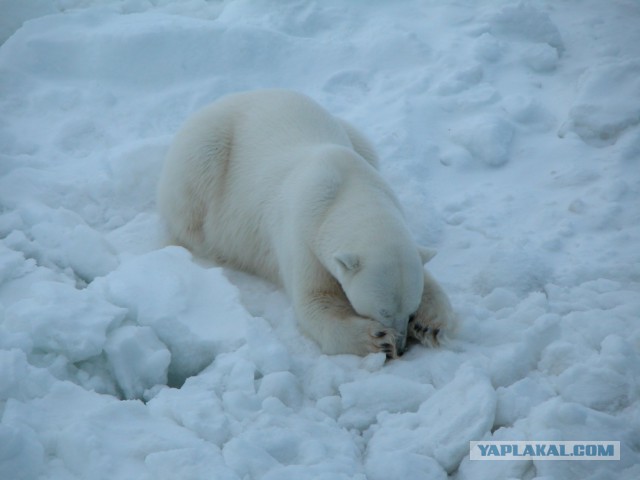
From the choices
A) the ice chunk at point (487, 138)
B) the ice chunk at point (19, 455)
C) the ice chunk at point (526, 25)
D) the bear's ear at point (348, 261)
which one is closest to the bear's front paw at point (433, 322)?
the bear's ear at point (348, 261)

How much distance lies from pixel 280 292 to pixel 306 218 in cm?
61

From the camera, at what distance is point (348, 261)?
3.73 meters

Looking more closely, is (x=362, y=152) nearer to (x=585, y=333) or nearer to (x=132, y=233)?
(x=132, y=233)

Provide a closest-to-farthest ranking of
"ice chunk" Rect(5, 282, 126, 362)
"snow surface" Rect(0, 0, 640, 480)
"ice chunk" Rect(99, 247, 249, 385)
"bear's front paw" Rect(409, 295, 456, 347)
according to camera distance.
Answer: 1. "snow surface" Rect(0, 0, 640, 480)
2. "ice chunk" Rect(5, 282, 126, 362)
3. "ice chunk" Rect(99, 247, 249, 385)
4. "bear's front paw" Rect(409, 295, 456, 347)

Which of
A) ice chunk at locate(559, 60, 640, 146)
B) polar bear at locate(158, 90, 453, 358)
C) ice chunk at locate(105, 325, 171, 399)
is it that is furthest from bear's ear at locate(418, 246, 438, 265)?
ice chunk at locate(559, 60, 640, 146)

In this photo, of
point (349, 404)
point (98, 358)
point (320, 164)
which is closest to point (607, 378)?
point (349, 404)

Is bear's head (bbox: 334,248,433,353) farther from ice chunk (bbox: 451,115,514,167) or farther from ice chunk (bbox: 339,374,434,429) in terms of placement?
ice chunk (bbox: 451,115,514,167)

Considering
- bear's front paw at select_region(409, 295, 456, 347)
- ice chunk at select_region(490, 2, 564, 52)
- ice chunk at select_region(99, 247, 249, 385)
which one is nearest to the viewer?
ice chunk at select_region(99, 247, 249, 385)

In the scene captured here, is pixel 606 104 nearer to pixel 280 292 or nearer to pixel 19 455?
pixel 280 292

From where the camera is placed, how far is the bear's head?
147 inches

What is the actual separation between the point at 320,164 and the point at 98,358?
167cm

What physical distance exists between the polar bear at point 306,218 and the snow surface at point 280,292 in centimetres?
17

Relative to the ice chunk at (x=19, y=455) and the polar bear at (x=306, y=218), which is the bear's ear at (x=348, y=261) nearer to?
the polar bear at (x=306, y=218)

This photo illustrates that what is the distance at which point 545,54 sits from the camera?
271 inches
